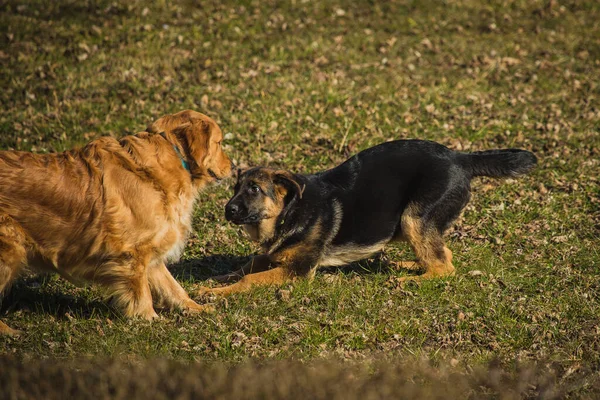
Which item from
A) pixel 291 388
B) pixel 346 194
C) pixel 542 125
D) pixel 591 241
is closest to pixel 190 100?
pixel 346 194

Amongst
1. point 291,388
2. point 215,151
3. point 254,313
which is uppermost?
point 215,151

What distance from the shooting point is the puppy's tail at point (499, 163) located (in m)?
6.98

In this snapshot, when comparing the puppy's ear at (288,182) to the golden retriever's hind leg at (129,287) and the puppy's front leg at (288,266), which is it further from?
the golden retriever's hind leg at (129,287)

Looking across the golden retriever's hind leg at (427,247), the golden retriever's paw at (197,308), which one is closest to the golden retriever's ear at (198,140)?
the golden retriever's paw at (197,308)

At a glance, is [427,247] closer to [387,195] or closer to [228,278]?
[387,195]

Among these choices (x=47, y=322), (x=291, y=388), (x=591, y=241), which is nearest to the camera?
(x=291, y=388)

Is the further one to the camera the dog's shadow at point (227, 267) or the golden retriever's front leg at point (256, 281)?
the dog's shadow at point (227, 267)

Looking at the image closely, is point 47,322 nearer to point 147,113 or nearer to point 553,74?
point 147,113

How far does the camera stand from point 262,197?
6840 millimetres

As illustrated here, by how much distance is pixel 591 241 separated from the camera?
25.5 feet

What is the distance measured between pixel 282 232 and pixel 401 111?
4.87 metres

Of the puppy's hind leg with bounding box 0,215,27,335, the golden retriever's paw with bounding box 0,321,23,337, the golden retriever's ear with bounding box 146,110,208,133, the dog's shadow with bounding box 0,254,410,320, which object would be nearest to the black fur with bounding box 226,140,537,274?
the dog's shadow with bounding box 0,254,410,320

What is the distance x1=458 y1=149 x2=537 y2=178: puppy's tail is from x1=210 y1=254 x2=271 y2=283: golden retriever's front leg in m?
2.31

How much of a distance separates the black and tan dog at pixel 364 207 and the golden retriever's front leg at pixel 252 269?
12 mm
